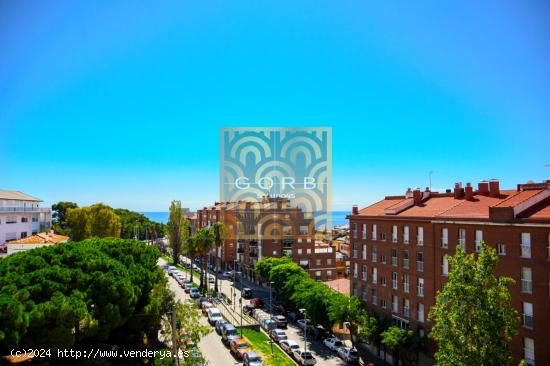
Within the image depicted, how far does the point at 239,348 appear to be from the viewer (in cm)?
3606

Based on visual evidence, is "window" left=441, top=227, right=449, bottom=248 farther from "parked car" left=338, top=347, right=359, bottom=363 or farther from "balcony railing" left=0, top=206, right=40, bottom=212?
"balcony railing" left=0, top=206, right=40, bottom=212

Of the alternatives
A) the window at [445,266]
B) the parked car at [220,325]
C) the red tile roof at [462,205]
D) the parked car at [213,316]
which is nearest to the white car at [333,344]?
the parked car at [220,325]

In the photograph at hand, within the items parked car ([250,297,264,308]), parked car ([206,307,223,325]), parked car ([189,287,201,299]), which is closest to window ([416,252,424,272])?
parked car ([206,307,223,325])

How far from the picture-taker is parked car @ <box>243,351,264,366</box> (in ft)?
106

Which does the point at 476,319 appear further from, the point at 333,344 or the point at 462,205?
the point at 333,344

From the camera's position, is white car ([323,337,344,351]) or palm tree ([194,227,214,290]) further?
palm tree ([194,227,214,290])

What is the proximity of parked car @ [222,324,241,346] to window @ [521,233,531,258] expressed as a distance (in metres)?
26.9

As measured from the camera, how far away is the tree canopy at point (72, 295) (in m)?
20.5

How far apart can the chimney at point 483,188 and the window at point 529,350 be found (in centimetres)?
1416

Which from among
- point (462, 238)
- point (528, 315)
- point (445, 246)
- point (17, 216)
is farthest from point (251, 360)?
point (17, 216)

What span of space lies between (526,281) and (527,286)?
35 cm

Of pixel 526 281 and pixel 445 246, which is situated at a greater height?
pixel 445 246

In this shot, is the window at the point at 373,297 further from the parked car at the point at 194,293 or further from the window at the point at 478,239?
the parked car at the point at 194,293

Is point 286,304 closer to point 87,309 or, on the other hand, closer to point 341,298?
point 341,298
